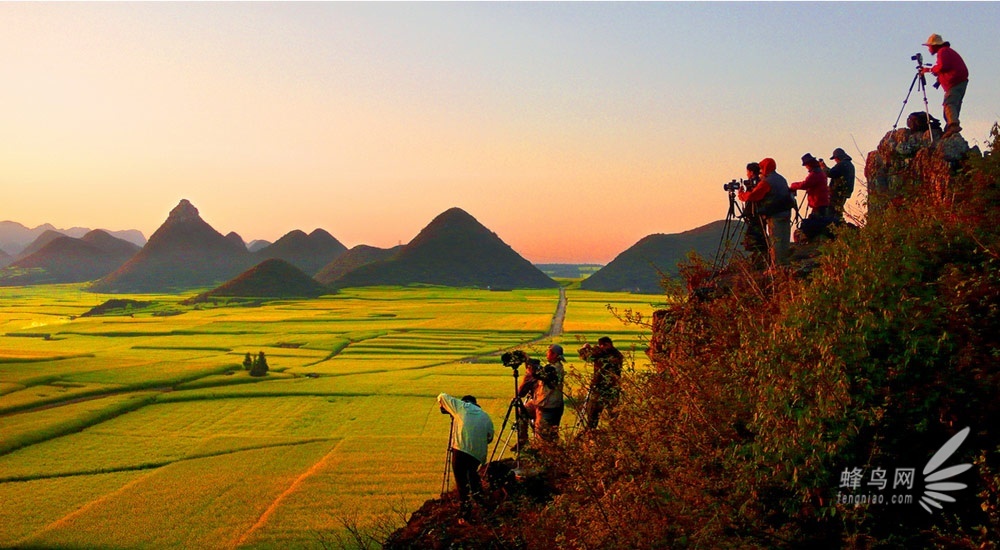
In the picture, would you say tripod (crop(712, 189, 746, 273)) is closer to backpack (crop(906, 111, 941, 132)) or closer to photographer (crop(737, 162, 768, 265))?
photographer (crop(737, 162, 768, 265))

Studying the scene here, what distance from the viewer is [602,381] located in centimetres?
937

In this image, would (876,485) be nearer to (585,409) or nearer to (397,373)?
(585,409)

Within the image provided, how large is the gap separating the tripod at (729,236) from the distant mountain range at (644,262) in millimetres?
126124

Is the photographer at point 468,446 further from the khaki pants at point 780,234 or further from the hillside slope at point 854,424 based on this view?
the khaki pants at point 780,234

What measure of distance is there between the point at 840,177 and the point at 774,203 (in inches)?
88.4

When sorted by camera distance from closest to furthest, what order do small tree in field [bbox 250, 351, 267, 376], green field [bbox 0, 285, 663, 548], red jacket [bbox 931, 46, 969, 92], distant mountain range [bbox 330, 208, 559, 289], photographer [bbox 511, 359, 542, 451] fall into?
photographer [bbox 511, 359, 542, 451], red jacket [bbox 931, 46, 969, 92], green field [bbox 0, 285, 663, 548], small tree in field [bbox 250, 351, 267, 376], distant mountain range [bbox 330, 208, 559, 289]

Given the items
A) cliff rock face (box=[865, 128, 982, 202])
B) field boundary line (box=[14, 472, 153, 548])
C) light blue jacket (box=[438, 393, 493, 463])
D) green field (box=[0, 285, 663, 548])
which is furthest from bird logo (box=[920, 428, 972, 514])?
field boundary line (box=[14, 472, 153, 548])

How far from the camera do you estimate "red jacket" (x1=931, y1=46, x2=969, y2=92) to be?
11.7 meters

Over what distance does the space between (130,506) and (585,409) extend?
38.5 ft

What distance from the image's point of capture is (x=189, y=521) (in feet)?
47.3

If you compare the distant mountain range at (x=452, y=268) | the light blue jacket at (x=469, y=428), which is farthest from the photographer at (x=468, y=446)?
the distant mountain range at (x=452, y=268)

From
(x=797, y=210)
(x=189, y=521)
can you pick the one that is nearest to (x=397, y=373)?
(x=189, y=521)

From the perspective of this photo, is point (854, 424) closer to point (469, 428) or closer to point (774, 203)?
point (469, 428)

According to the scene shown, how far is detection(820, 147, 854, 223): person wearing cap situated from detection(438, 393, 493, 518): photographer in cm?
793
